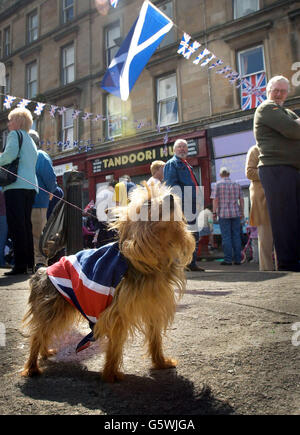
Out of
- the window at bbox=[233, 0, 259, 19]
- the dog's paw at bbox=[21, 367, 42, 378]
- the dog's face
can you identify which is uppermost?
the window at bbox=[233, 0, 259, 19]

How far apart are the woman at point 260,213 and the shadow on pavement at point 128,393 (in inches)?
128

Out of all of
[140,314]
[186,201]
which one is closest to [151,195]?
[140,314]

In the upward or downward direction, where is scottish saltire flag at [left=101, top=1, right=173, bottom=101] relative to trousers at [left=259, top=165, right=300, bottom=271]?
upward

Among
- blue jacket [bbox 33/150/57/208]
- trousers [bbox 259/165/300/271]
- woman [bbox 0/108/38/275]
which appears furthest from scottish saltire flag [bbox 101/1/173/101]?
trousers [bbox 259/165/300/271]

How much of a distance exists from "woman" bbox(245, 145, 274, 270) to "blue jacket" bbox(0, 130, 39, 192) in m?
2.74

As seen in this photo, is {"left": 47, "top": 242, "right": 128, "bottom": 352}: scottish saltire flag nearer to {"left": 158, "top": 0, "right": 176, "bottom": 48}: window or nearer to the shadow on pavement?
the shadow on pavement

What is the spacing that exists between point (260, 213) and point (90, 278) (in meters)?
3.37

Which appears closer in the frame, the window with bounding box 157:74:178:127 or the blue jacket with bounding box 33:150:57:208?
the blue jacket with bounding box 33:150:57:208

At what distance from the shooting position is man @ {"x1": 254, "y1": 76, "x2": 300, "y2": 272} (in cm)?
373

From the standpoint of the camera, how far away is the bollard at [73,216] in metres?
3.74

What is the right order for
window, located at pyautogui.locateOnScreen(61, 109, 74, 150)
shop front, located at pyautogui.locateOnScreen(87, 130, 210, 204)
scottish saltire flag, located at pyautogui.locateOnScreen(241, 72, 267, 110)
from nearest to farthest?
scottish saltire flag, located at pyautogui.locateOnScreen(241, 72, 267, 110) → shop front, located at pyautogui.locateOnScreen(87, 130, 210, 204) → window, located at pyautogui.locateOnScreen(61, 109, 74, 150)

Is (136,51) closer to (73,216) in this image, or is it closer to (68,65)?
(73,216)

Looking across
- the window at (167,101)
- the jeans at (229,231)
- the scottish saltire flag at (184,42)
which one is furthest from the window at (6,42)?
the jeans at (229,231)

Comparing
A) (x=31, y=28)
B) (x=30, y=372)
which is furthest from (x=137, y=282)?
(x=31, y=28)
